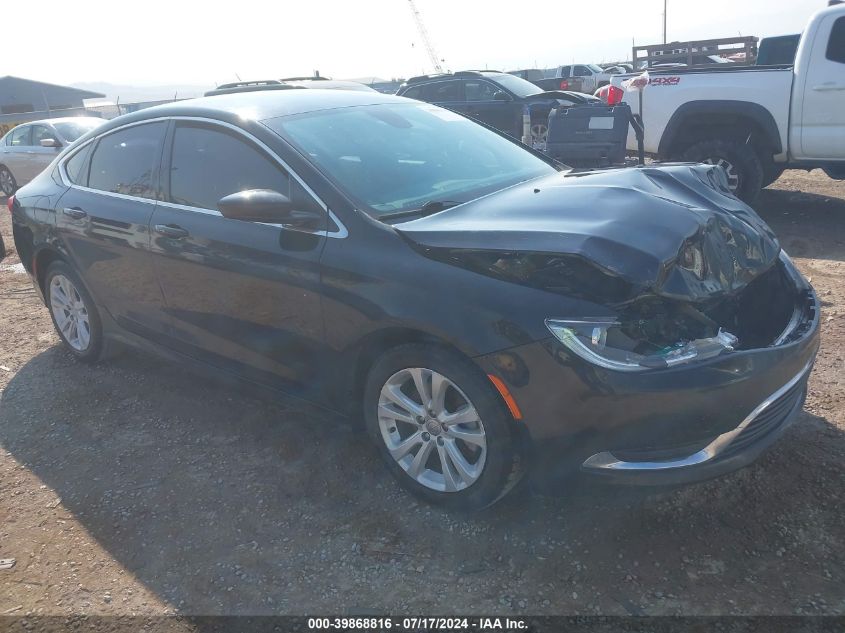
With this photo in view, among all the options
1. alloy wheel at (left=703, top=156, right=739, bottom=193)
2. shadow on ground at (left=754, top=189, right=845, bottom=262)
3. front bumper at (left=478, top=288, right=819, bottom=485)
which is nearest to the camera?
front bumper at (left=478, top=288, right=819, bottom=485)

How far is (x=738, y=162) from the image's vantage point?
7746 mm

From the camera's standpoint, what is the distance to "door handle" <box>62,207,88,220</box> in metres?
4.47

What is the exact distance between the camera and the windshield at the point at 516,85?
11977 mm

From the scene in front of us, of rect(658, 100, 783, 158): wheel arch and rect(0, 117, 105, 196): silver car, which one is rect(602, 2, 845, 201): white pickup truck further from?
rect(0, 117, 105, 196): silver car

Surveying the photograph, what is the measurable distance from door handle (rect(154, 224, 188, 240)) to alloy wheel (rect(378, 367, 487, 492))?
4.87 ft

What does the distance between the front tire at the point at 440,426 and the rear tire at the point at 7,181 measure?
13.4m

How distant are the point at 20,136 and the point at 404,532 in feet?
43.4

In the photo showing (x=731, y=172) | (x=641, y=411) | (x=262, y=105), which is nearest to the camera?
(x=641, y=411)

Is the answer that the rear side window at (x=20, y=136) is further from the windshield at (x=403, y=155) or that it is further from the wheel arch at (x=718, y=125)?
the windshield at (x=403, y=155)

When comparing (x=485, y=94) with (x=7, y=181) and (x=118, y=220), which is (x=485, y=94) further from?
(x=7, y=181)

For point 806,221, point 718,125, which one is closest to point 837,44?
point 718,125

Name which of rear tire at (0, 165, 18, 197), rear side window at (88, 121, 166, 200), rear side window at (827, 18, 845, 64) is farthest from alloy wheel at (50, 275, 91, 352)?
rear tire at (0, 165, 18, 197)

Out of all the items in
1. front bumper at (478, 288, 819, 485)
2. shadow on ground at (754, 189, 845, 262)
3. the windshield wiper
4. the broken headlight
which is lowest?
shadow on ground at (754, 189, 845, 262)

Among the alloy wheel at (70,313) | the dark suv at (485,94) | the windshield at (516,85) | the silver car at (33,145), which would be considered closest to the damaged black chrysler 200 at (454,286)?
the alloy wheel at (70,313)
